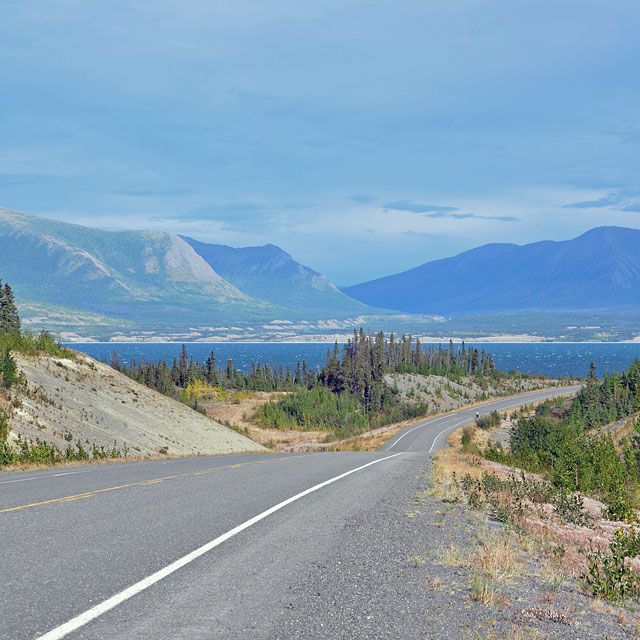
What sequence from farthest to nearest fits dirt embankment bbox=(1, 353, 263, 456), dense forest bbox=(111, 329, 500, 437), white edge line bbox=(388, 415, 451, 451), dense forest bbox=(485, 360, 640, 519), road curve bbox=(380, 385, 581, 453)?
dense forest bbox=(111, 329, 500, 437), white edge line bbox=(388, 415, 451, 451), road curve bbox=(380, 385, 581, 453), dirt embankment bbox=(1, 353, 263, 456), dense forest bbox=(485, 360, 640, 519)

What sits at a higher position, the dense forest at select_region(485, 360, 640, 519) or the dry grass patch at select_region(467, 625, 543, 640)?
the dry grass patch at select_region(467, 625, 543, 640)

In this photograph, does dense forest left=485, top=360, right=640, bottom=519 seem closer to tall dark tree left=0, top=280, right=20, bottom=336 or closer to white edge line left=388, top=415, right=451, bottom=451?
white edge line left=388, top=415, right=451, bottom=451

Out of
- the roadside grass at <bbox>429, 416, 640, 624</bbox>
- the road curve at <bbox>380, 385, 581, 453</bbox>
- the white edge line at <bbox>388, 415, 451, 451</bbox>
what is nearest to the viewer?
the roadside grass at <bbox>429, 416, 640, 624</bbox>

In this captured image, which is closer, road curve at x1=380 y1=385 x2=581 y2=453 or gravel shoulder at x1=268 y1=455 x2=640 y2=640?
gravel shoulder at x1=268 y1=455 x2=640 y2=640

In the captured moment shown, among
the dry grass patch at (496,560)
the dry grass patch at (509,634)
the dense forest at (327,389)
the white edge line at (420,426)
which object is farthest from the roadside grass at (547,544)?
the dense forest at (327,389)

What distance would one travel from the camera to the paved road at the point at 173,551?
5457mm

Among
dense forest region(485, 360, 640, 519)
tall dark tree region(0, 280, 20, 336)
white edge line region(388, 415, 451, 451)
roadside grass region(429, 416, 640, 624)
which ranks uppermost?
tall dark tree region(0, 280, 20, 336)

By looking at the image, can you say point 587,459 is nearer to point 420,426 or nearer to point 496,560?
point 496,560

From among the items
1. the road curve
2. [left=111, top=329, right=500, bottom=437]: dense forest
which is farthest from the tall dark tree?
the road curve

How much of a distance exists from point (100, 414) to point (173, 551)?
27.8 meters

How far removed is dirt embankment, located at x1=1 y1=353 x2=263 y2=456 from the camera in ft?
92.0

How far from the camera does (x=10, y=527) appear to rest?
8.92 m

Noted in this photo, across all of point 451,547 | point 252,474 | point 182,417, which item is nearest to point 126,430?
point 182,417

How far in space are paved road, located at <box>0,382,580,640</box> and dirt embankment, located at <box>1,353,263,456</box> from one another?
1346 cm
